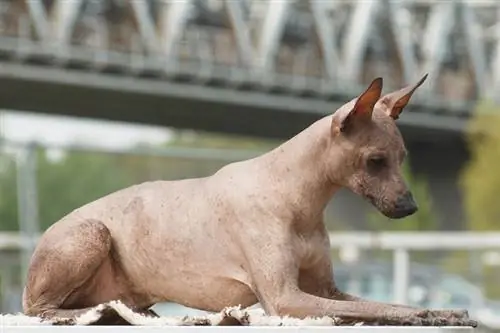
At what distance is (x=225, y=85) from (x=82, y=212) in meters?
34.6

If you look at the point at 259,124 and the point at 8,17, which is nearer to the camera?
the point at 8,17

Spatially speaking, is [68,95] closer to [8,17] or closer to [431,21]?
[8,17]

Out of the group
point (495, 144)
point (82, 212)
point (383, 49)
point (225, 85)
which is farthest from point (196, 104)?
point (82, 212)

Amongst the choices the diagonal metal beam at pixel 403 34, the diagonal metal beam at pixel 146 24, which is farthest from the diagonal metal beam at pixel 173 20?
the diagonal metal beam at pixel 403 34

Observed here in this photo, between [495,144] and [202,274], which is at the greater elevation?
[202,274]

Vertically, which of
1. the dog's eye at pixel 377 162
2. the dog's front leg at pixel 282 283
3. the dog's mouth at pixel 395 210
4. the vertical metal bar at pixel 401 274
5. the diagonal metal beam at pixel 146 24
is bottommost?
the diagonal metal beam at pixel 146 24

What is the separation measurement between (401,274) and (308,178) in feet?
11.5

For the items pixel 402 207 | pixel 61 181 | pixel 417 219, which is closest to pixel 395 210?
pixel 402 207

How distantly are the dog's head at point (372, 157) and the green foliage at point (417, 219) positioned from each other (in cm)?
3104

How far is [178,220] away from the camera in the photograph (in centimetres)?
326

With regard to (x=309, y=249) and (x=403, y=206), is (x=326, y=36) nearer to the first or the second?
(x=309, y=249)

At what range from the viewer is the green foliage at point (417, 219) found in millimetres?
36591

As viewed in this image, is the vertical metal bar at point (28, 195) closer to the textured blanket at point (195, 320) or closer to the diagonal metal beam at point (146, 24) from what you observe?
the textured blanket at point (195, 320)

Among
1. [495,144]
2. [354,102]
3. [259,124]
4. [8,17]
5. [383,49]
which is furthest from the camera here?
[383,49]
